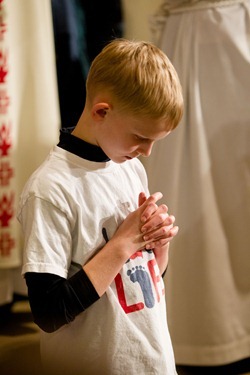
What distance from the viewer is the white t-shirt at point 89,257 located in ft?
2.59

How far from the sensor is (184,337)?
1.64 metres

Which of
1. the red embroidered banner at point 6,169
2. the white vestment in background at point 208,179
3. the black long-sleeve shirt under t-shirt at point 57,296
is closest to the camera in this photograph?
the black long-sleeve shirt under t-shirt at point 57,296

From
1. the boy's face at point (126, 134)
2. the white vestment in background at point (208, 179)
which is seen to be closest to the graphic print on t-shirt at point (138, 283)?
the boy's face at point (126, 134)

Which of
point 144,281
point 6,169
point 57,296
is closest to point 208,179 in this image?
point 6,169

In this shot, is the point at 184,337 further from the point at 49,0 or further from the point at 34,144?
the point at 49,0

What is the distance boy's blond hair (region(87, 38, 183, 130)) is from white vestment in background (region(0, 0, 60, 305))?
918 mm

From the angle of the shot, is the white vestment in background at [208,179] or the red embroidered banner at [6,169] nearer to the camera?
the white vestment in background at [208,179]

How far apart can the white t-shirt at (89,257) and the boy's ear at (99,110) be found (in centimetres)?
7

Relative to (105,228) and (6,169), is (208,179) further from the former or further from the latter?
(105,228)

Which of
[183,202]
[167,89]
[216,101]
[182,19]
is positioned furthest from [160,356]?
[182,19]

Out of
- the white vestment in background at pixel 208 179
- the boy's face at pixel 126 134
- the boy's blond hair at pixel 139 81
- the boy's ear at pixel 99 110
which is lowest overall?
the white vestment in background at pixel 208 179

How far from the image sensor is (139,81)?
0.78 metres

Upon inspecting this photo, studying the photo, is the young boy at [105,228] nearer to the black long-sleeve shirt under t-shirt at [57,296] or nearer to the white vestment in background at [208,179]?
the black long-sleeve shirt under t-shirt at [57,296]

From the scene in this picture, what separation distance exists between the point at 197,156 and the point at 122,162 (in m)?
0.72
